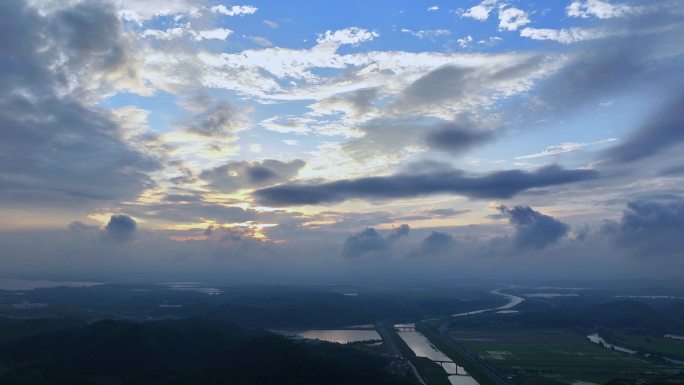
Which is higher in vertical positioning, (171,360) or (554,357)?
(171,360)

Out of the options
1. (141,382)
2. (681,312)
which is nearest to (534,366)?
(141,382)

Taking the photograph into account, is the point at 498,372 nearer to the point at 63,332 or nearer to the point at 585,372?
the point at 585,372

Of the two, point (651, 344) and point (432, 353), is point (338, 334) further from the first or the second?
point (651, 344)

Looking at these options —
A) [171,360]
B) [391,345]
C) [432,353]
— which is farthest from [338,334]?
[171,360]

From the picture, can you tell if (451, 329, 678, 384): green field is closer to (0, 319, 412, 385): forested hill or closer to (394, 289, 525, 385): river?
(394, 289, 525, 385): river

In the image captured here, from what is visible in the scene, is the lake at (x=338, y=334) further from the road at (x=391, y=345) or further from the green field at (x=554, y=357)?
the green field at (x=554, y=357)
